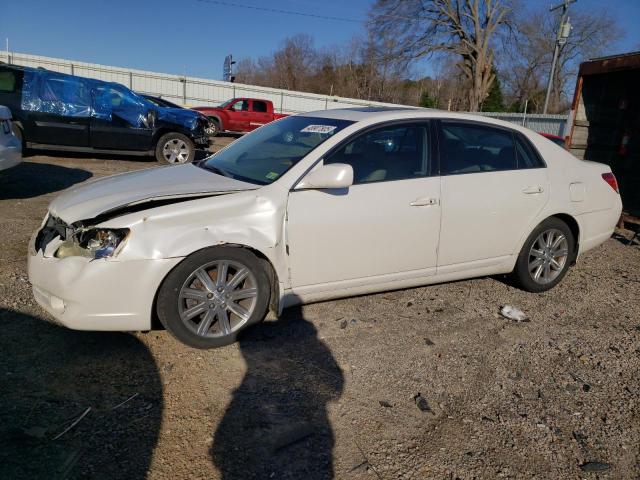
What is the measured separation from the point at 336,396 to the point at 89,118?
9178mm

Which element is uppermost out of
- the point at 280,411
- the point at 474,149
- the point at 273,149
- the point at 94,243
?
the point at 474,149

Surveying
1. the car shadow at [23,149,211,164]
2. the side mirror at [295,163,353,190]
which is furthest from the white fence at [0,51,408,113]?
the side mirror at [295,163,353,190]

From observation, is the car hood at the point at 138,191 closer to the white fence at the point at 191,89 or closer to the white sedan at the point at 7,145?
the white sedan at the point at 7,145

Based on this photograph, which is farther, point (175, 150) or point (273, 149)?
point (175, 150)

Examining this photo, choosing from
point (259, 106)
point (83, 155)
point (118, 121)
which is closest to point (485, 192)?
point (118, 121)

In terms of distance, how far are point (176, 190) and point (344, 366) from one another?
5.32 ft

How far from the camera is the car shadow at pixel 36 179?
739 cm

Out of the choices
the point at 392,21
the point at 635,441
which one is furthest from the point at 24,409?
the point at 392,21

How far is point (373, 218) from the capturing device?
357 cm

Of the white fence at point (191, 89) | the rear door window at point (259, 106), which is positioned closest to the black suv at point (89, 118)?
the rear door window at point (259, 106)

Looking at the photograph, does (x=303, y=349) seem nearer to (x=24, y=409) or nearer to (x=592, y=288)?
(x=24, y=409)

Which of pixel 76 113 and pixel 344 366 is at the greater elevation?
pixel 76 113

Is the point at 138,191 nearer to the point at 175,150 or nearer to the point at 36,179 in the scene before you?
the point at 36,179

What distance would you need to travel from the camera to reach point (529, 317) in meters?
4.18
